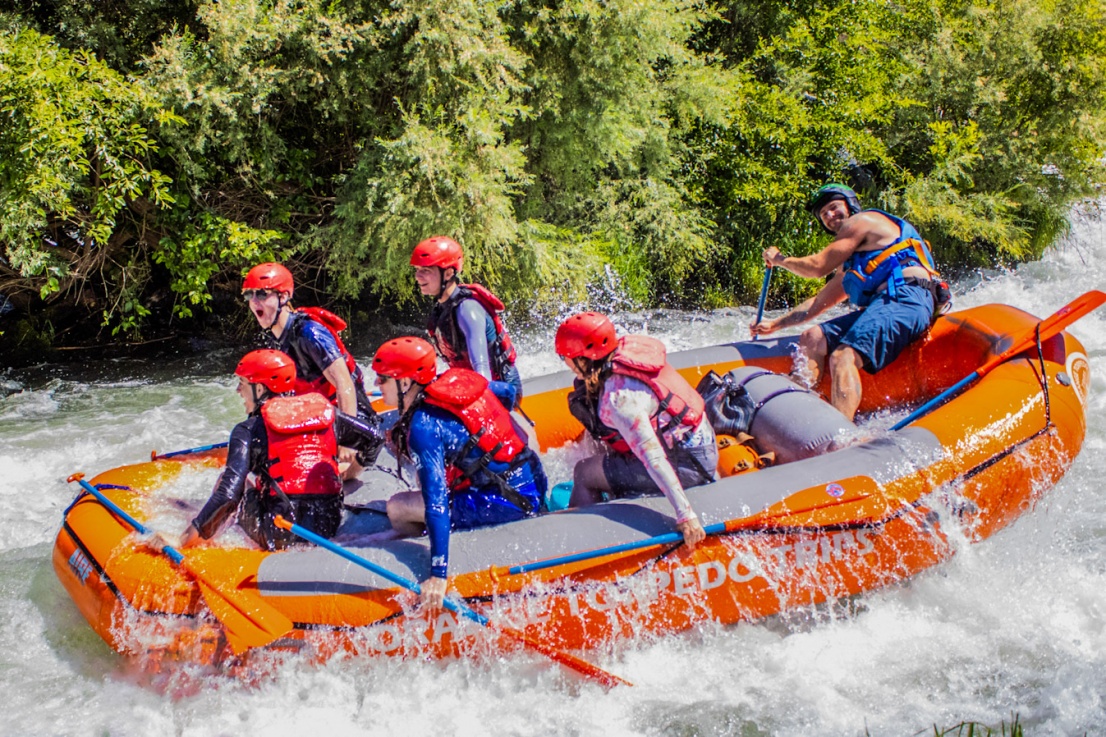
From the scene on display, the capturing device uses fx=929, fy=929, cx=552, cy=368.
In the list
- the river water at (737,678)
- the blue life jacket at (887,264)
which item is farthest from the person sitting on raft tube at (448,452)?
the blue life jacket at (887,264)

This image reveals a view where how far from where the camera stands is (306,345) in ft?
14.7

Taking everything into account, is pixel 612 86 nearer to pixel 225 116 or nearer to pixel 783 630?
pixel 225 116

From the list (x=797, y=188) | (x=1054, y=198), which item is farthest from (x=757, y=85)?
(x=1054, y=198)

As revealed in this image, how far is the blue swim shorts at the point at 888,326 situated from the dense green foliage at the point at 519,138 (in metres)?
3.43

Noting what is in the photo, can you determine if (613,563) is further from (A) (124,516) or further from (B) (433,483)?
(A) (124,516)

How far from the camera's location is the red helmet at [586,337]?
3.57 m

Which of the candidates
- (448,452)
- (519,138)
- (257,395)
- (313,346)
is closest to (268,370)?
(257,395)

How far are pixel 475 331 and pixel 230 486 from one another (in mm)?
1384

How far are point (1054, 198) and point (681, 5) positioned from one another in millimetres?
4725

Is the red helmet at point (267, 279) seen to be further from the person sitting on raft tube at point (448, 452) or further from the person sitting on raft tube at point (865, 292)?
the person sitting on raft tube at point (865, 292)

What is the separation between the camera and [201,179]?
7277 mm

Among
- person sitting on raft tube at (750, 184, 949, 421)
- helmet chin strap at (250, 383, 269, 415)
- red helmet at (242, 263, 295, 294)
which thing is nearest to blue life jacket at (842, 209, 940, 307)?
person sitting on raft tube at (750, 184, 949, 421)

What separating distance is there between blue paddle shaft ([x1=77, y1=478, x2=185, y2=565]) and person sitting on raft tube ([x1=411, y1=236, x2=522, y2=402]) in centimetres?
154

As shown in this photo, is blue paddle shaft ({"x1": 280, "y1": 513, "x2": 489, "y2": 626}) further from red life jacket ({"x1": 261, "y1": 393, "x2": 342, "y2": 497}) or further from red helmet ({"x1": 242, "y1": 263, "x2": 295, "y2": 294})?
red helmet ({"x1": 242, "y1": 263, "x2": 295, "y2": 294})
